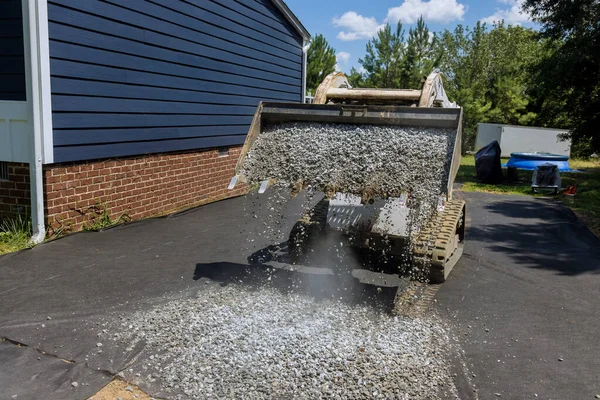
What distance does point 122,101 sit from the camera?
24.5ft

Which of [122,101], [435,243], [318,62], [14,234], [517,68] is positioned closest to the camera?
[435,243]

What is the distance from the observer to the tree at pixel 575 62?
13.6 m

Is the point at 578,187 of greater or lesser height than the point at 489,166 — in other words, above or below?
below

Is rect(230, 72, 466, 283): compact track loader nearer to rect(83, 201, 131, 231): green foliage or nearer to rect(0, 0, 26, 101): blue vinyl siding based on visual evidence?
rect(83, 201, 131, 231): green foliage

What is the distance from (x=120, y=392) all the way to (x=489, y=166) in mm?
14123

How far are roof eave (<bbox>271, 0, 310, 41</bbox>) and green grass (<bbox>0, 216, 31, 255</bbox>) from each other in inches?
304

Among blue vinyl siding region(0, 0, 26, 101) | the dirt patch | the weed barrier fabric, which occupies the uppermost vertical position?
blue vinyl siding region(0, 0, 26, 101)

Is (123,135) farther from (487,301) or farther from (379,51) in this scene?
(379,51)

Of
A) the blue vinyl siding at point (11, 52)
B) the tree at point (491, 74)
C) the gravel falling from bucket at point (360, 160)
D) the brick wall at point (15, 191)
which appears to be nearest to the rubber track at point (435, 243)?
the gravel falling from bucket at point (360, 160)

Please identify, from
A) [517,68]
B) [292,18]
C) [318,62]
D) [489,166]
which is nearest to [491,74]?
[517,68]

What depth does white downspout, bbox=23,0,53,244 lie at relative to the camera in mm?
5902

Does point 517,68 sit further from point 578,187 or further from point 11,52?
point 11,52

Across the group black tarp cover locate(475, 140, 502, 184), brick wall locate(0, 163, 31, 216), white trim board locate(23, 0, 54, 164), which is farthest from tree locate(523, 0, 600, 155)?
brick wall locate(0, 163, 31, 216)

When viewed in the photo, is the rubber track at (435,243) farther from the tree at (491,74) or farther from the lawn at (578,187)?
the tree at (491,74)
